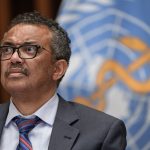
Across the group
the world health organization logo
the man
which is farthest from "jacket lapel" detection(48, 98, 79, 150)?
the world health organization logo

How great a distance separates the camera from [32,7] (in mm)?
2863

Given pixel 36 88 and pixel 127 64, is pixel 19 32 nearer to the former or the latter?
pixel 36 88

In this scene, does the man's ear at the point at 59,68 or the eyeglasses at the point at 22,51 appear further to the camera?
the man's ear at the point at 59,68

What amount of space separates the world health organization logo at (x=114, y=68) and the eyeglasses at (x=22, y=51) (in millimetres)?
788

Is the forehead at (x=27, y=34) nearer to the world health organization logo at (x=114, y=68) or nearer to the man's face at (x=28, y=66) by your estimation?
the man's face at (x=28, y=66)

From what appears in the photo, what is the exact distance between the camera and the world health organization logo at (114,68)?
2330 mm

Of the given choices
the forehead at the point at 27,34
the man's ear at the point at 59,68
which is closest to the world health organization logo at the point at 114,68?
the man's ear at the point at 59,68

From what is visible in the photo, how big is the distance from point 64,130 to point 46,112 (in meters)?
0.09

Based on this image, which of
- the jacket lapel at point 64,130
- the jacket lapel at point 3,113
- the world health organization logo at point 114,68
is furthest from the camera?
the world health organization logo at point 114,68

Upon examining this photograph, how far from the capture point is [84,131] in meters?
1.61

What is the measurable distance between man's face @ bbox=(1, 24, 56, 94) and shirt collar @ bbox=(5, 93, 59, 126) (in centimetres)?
5

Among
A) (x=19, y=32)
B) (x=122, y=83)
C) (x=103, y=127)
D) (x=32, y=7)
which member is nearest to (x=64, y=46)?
(x=19, y=32)

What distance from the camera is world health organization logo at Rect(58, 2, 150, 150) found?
233 cm

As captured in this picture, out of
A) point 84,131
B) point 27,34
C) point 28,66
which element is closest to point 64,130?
point 84,131
